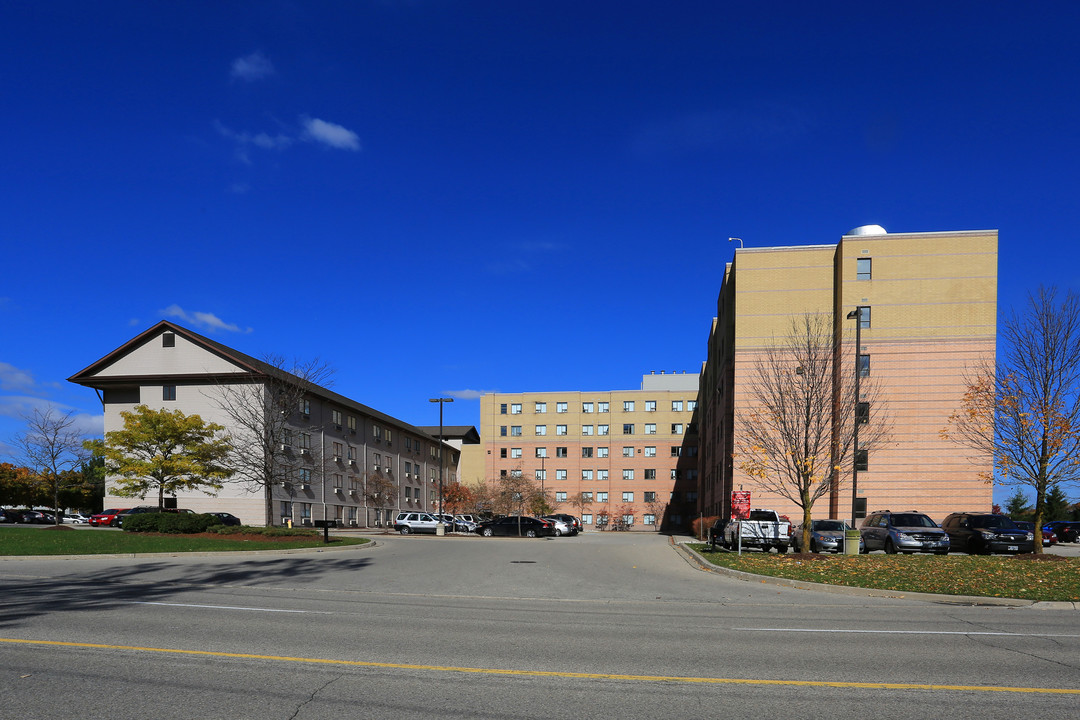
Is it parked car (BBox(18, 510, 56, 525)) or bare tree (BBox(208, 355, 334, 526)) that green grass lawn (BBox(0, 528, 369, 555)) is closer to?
bare tree (BBox(208, 355, 334, 526))

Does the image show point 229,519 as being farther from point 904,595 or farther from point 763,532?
point 904,595

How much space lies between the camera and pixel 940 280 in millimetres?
47312

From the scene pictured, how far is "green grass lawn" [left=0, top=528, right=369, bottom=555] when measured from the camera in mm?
23931

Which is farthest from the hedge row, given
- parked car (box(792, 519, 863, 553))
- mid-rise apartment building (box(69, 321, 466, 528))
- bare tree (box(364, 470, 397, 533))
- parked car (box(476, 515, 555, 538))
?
bare tree (box(364, 470, 397, 533))

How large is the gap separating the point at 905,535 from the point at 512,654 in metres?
22.5

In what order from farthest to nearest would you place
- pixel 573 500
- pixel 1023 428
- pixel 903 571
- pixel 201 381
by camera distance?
pixel 573 500, pixel 201 381, pixel 1023 428, pixel 903 571

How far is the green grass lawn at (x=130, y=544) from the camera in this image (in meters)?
23.9

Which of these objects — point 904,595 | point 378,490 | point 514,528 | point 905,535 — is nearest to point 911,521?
point 905,535

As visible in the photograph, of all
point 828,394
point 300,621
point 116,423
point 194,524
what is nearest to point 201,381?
point 116,423

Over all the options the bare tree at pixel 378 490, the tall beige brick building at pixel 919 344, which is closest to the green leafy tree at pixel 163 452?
the bare tree at pixel 378 490

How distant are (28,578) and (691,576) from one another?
1597 centimetres

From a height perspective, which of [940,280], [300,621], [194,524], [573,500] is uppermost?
[940,280]

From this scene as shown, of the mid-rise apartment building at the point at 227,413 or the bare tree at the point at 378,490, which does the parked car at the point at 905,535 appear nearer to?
the mid-rise apartment building at the point at 227,413

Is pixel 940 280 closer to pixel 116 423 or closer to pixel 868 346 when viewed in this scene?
pixel 868 346
